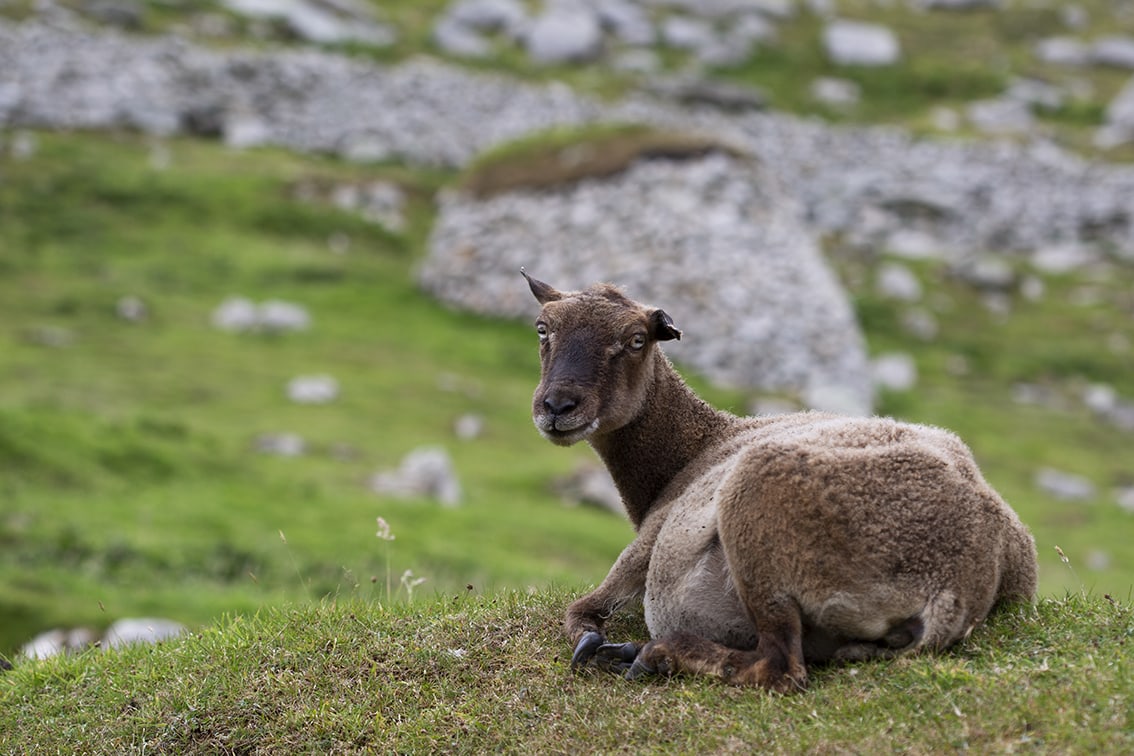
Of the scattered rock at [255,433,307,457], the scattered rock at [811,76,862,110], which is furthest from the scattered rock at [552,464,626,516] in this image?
the scattered rock at [811,76,862,110]

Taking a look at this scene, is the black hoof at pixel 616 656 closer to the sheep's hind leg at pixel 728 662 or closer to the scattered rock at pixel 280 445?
the sheep's hind leg at pixel 728 662

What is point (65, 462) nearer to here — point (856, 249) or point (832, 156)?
point (856, 249)

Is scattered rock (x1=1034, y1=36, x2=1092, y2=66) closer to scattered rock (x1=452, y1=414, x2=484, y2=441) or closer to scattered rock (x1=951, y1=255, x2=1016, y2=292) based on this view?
scattered rock (x1=951, y1=255, x2=1016, y2=292)

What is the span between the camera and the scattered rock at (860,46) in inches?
3536

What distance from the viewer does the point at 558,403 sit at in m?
8.84

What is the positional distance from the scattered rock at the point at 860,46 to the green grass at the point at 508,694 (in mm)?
85273

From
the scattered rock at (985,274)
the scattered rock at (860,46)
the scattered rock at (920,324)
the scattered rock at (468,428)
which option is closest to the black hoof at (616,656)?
the scattered rock at (468,428)

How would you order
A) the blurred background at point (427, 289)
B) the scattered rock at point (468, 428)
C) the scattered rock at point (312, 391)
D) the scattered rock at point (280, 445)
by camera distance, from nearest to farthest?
the blurred background at point (427, 289) < the scattered rock at point (280, 445) < the scattered rock at point (468, 428) < the scattered rock at point (312, 391)

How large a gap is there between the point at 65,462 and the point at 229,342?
423 inches

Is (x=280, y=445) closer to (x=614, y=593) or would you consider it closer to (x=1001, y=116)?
(x=614, y=593)

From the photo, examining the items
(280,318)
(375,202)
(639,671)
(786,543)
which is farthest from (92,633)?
(375,202)

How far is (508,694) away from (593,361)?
92.5 inches

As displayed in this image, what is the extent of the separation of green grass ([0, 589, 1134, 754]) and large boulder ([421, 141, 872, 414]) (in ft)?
90.0

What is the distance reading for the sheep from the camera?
7.61m
